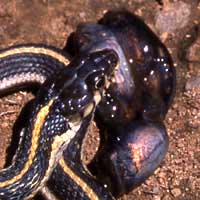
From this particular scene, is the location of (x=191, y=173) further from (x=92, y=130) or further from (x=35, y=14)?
(x=35, y=14)

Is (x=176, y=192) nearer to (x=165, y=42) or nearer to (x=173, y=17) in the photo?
(x=165, y=42)

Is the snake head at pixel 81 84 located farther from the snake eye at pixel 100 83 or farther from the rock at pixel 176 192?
the rock at pixel 176 192

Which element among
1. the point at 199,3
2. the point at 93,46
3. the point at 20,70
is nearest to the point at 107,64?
the point at 93,46

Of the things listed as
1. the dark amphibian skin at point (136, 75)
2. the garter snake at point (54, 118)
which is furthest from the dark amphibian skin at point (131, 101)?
the garter snake at point (54, 118)

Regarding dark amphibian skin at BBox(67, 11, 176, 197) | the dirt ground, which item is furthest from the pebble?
dark amphibian skin at BBox(67, 11, 176, 197)

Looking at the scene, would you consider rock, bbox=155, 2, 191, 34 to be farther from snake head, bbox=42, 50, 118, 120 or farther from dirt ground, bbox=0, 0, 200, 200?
snake head, bbox=42, 50, 118, 120
